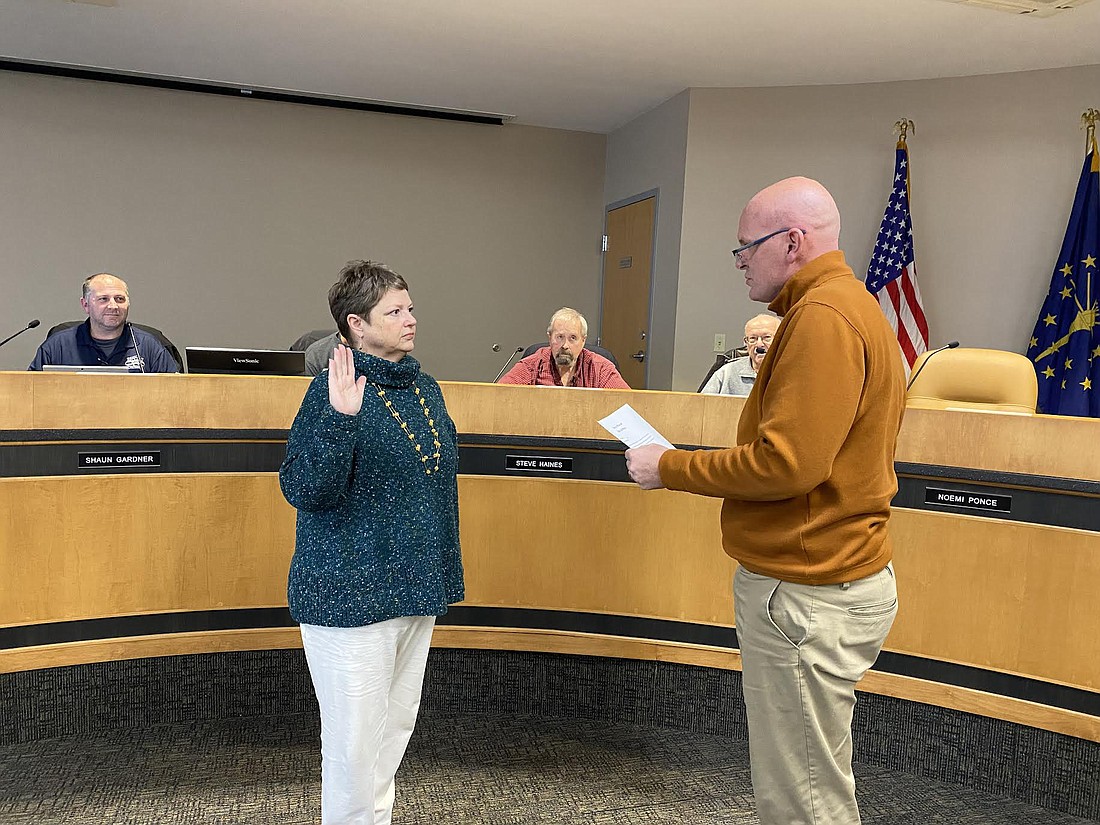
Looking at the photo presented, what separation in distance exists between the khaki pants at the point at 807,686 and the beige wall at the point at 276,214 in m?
5.90

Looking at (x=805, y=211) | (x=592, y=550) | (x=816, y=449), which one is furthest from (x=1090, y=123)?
(x=816, y=449)

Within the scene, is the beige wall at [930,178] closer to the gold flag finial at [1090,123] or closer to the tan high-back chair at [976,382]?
the gold flag finial at [1090,123]

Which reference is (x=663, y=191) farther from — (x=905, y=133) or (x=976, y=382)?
(x=976, y=382)

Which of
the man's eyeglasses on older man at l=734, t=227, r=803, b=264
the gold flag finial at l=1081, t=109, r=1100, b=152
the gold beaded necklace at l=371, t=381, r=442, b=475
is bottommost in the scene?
the gold beaded necklace at l=371, t=381, r=442, b=475

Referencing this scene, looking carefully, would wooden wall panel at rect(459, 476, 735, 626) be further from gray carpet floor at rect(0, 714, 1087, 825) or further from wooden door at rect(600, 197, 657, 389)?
wooden door at rect(600, 197, 657, 389)

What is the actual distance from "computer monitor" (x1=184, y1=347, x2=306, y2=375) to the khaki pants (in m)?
1.98

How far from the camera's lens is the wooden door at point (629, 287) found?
6.86 m

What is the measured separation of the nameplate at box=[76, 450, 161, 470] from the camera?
2.58 m

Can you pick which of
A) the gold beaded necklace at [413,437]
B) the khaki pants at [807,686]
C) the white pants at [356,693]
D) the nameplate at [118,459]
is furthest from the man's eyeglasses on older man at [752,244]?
the nameplate at [118,459]

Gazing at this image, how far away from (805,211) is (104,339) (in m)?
3.66

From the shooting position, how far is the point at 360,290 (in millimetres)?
1911

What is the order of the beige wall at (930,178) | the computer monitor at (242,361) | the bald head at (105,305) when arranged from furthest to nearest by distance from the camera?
the beige wall at (930,178)
the bald head at (105,305)
the computer monitor at (242,361)

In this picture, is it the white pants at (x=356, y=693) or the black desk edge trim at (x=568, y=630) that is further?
the black desk edge trim at (x=568, y=630)

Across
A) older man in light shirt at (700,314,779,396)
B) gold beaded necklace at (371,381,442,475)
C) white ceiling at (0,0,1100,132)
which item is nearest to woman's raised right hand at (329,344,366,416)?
gold beaded necklace at (371,381,442,475)
